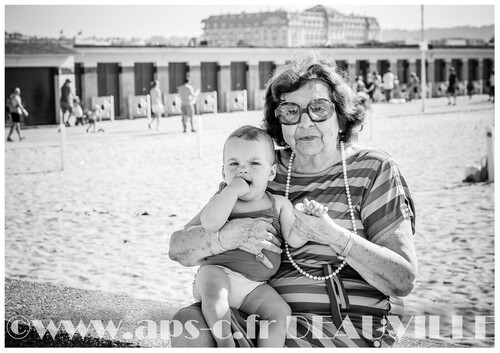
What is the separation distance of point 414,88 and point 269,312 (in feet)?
122

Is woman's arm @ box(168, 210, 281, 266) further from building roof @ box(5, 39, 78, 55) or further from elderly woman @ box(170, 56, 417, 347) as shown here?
building roof @ box(5, 39, 78, 55)

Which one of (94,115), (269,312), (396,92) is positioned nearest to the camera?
(269,312)

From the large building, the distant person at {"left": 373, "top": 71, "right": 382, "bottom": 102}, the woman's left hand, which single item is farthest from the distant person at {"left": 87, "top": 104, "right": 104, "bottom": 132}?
the woman's left hand

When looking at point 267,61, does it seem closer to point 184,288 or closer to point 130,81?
point 130,81

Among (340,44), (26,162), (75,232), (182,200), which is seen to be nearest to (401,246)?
(75,232)

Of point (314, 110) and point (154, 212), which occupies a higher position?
point (314, 110)

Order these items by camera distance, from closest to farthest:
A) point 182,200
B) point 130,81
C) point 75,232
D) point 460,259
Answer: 1. point 460,259
2. point 75,232
3. point 182,200
4. point 130,81

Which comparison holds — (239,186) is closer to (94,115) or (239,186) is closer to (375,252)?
(375,252)

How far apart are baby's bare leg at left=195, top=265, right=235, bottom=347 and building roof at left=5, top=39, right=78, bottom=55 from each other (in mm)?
22410

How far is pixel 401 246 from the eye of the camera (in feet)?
10.1

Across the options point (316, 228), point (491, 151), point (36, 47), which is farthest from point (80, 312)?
point (36, 47)

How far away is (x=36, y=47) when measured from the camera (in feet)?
80.9

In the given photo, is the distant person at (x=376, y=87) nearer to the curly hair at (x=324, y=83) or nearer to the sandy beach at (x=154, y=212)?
the sandy beach at (x=154, y=212)

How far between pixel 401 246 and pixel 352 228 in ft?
0.72
